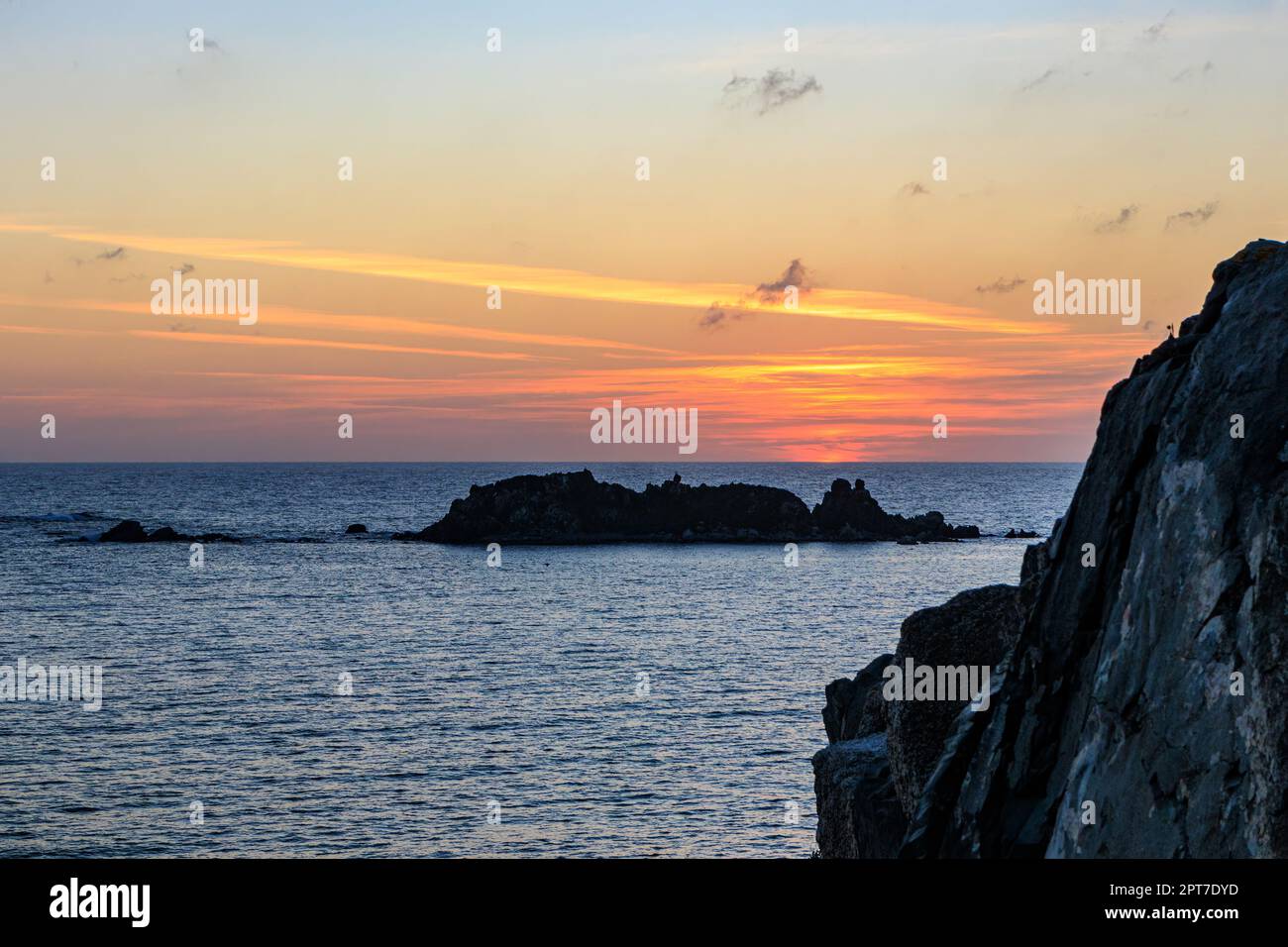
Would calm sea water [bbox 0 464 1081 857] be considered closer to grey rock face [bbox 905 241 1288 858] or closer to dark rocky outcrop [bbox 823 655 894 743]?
dark rocky outcrop [bbox 823 655 894 743]

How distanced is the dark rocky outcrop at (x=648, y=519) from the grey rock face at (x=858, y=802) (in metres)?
142

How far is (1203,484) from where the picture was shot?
10578 millimetres

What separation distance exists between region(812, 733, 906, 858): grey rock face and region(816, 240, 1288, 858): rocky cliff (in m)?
4.93

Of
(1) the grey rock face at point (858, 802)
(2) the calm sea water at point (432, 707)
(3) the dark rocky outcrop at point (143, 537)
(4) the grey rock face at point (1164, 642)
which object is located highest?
(4) the grey rock face at point (1164, 642)

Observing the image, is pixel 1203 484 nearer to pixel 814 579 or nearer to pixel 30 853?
pixel 30 853

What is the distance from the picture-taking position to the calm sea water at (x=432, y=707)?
41500 mm

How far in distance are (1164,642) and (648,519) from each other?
15840 cm

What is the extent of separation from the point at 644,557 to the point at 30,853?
364 ft

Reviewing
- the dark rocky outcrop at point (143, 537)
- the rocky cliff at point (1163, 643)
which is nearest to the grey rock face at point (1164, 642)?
the rocky cliff at point (1163, 643)

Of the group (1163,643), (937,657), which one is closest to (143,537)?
(937,657)

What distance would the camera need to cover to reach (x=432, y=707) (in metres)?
62.0

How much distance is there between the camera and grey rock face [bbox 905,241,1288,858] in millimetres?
9250

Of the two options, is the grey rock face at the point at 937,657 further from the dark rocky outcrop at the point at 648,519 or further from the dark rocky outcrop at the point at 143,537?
the dark rocky outcrop at the point at 143,537

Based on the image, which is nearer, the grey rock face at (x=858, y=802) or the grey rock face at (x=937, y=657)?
the grey rock face at (x=937, y=657)
